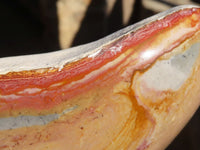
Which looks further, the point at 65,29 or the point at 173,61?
the point at 65,29

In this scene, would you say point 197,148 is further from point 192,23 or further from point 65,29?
point 65,29

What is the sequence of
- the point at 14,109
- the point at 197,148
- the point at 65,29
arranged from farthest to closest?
1. the point at 65,29
2. the point at 197,148
3. the point at 14,109

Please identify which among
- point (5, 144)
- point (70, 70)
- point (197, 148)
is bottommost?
point (197, 148)

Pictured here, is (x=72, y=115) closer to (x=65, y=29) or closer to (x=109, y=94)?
(x=109, y=94)

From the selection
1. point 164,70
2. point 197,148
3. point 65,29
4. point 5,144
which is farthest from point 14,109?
point 65,29

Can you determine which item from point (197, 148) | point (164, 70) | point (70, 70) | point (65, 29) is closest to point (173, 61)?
point (164, 70)

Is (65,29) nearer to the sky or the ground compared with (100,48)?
nearer to the ground

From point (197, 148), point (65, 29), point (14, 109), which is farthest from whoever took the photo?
point (65, 29)
